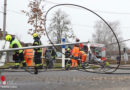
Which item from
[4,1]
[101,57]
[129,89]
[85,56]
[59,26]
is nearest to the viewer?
[129,89]

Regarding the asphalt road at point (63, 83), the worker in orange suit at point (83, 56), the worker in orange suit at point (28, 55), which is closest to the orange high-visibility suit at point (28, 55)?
the worker in orange suit at point (28, 55)

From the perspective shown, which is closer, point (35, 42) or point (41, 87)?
point (41, 87)

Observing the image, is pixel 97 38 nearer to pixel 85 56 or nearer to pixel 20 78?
pixel 85 56

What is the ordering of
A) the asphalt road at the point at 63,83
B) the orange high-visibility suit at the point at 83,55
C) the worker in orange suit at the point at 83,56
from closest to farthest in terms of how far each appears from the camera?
the asphalt road at the point at 63,83, the worker in orange suit at the point at 83,56, the orange high-visibility suit at the point at 83,55

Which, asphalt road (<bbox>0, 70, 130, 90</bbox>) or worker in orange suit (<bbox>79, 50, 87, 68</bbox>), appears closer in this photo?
asphalt road (<bbox>0, 70, 130, 90</bbox>)

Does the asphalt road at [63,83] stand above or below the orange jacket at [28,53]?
below

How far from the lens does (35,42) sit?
7965 millimetres

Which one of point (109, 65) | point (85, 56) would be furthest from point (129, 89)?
point (85, 56)

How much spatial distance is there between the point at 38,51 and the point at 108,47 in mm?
2335

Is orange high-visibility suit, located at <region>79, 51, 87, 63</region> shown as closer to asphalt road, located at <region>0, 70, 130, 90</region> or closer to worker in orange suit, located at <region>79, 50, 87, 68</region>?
worker in orange suit, located at <region>79, 50, 87, 68</region>

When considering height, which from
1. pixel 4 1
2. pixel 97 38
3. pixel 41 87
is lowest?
pixel 41 87

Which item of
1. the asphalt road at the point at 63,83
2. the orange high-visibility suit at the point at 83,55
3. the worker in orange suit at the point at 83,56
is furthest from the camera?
the orange high-visibility suit at the point at 83,55

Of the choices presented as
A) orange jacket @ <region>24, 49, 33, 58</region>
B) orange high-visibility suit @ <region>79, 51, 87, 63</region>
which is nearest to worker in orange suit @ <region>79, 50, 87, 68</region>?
orange high-visibility suit @ <region>79, 51, 87, 63</region>

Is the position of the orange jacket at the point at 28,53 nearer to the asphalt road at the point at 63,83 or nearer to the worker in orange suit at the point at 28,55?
the worker in orange suit at the point at 28,55
